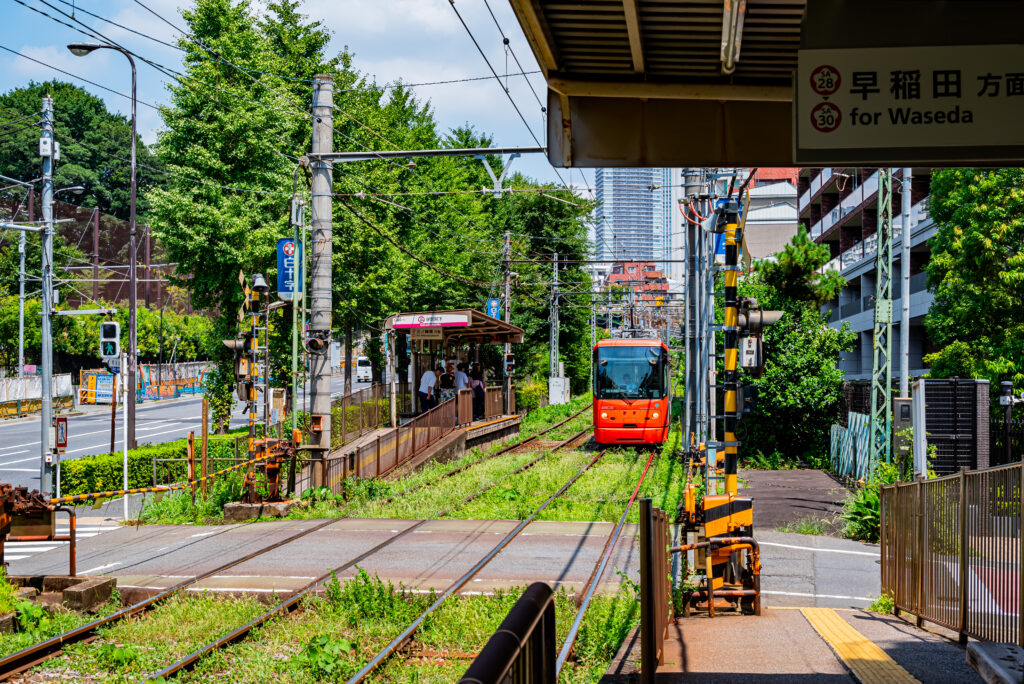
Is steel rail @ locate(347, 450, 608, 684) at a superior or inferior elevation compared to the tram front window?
inferior

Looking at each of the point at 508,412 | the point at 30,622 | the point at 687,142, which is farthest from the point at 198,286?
the point at 687,142

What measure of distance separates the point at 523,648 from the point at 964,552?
5.91 meters

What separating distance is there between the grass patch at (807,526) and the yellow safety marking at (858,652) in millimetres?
8111

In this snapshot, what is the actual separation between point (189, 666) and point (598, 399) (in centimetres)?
2202

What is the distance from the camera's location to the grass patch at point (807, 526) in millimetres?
18095

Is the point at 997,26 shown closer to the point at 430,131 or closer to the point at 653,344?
the point at 653,344

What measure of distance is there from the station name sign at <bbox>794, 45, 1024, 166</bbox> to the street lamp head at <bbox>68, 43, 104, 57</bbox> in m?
18.1

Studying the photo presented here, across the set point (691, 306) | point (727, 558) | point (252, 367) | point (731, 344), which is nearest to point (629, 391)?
point (691, 306)

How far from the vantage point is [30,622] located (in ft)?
35.9

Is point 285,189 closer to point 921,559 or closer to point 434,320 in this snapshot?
point 434,320

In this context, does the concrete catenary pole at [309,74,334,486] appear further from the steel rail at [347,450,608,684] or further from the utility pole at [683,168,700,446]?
the utility pole at [683,168,700,446]

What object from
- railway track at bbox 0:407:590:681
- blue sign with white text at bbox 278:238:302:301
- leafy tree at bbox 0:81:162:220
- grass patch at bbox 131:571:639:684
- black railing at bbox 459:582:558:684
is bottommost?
railway track at bbox 0:407:590:681

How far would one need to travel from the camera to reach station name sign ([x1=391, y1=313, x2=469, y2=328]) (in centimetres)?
2695

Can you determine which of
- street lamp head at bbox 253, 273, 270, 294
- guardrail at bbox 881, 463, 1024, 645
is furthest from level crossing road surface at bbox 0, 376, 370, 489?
guardrail at bbox 881, 463, 1024, 645
